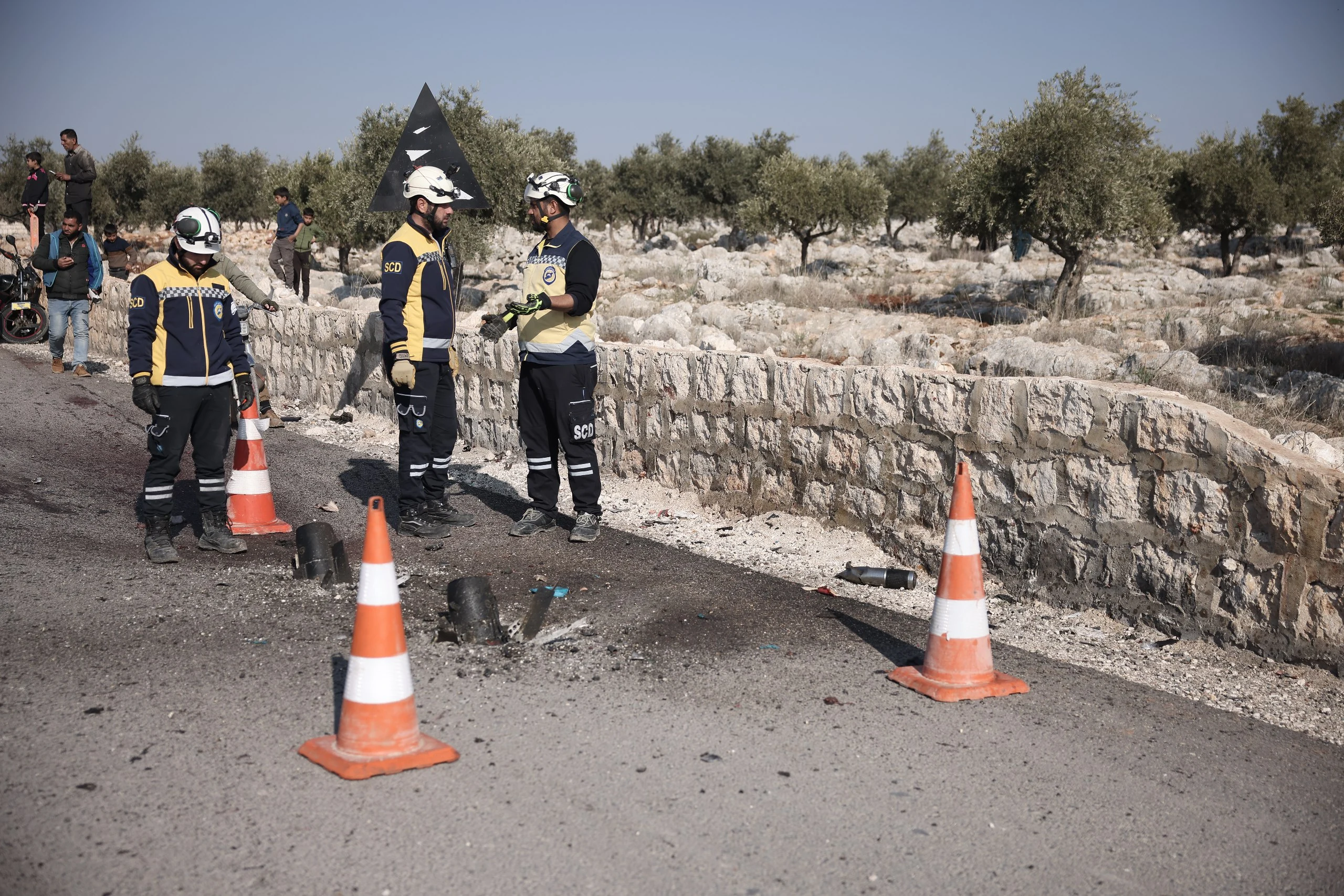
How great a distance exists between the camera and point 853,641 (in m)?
4.95

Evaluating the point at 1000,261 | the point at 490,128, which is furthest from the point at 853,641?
the point at 1000,261

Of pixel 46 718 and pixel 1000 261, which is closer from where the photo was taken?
pixel 46 718

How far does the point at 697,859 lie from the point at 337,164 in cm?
3289

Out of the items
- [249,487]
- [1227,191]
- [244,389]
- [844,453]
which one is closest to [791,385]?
[844,453]

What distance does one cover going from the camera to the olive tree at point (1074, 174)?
22750 millimetres

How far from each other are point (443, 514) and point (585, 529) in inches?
40.0

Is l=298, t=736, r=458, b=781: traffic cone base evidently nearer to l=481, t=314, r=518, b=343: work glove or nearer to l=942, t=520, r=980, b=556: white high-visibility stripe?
l=942, t=520, r=980, b=556: white high-visibility stripe

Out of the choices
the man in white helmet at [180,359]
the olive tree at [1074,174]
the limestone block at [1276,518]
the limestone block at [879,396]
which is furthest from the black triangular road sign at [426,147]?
the olive tree at [1074,174]

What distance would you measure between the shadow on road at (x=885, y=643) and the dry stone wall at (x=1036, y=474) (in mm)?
1061

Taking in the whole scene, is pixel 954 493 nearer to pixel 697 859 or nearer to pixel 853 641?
pixel 853 641

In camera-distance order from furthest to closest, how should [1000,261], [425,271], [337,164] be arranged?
[1000,261]
[337,164]
[425,271]

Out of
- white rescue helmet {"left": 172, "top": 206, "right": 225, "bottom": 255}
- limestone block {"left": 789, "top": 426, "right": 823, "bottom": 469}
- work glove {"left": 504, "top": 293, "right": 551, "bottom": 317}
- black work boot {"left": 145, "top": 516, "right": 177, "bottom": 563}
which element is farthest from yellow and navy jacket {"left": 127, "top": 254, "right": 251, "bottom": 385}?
limestone block {"left": 789, "top": 426, "right": 823, "bottom": 469}

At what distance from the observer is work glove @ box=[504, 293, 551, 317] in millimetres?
6234

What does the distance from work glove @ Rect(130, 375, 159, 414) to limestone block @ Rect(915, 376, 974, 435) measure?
4.43 m
